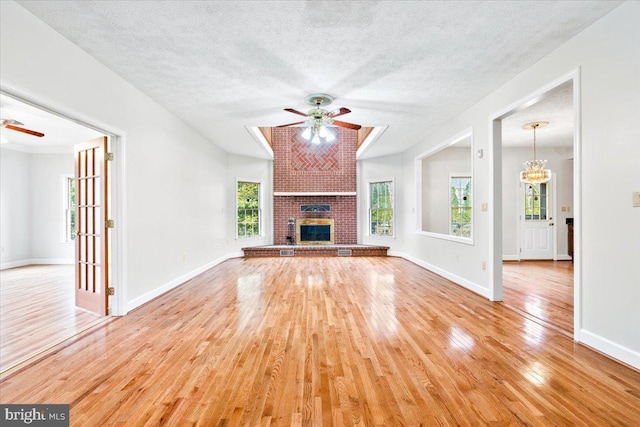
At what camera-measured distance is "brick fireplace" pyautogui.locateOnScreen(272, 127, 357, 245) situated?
29.0 feet

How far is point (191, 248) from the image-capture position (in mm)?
5422

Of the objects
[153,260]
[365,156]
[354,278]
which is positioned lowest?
[354,278]

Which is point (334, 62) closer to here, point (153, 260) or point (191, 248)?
point (153, 260)

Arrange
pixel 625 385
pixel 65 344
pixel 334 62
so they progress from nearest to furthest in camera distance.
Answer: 1. pixel 625 385
2. pixel 65 344
3. pixel 334 62

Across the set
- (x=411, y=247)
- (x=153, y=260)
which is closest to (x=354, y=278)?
(x=411, y=247)

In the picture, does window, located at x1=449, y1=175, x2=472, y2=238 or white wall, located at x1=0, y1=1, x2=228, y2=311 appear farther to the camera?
window, located at x1=449, y1=175, x2=472, y2=238

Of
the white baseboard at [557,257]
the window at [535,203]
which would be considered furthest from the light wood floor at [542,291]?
the window at [535,203]

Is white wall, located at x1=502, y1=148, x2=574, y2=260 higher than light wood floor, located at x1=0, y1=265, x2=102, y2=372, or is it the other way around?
white wall, located at x1=502, y1=148, x2=574, y2=260

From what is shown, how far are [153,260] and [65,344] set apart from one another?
5.04 ft

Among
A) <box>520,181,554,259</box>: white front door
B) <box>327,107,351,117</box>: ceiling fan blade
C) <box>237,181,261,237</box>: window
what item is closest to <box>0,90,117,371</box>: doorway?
<box>237,181,261,237</box>: window

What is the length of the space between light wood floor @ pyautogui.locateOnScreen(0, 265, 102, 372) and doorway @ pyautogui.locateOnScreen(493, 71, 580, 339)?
4.77 meters

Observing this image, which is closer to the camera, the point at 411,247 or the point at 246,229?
the point at 411,247

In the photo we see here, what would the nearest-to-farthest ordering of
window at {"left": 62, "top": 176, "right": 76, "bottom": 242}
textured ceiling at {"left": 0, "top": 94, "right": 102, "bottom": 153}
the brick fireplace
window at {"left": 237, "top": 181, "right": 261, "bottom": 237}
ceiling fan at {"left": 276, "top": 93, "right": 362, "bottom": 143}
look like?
ceiling fan at {"left": 276, "top": 93, "right": 362, "bottom": 143} → textured ceiling at {"left": 0, "top": 94, "right": 102, "bottom": 153} → window at {"left": 62, "top": 176, "right": 76, "bottom": 242} → window at {"left": 237, "top": 181, "right": 261, "bottom": 237} → the brick fireplace

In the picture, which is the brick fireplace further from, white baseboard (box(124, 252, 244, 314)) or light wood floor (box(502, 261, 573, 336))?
light wood floor (box(502, 261, 573, 336))
